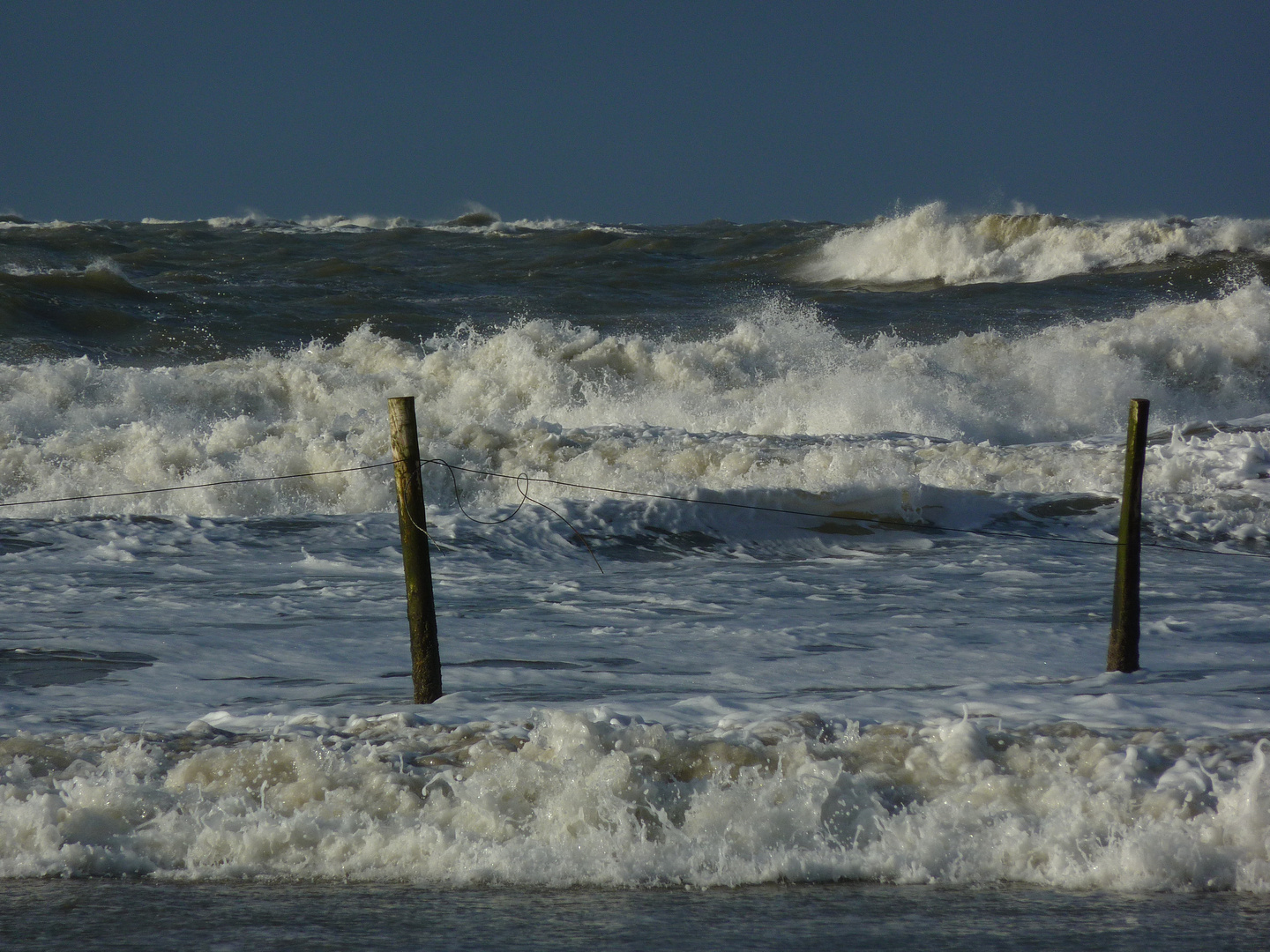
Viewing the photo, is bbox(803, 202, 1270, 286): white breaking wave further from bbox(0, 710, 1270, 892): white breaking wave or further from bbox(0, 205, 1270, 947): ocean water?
bbox(0, 710, 1270, 892): white breaking wave

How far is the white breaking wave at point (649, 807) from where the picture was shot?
3939mm

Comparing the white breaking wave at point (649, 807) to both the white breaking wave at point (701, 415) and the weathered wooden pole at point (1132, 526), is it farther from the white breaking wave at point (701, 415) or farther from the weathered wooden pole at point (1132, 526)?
the white breaking wave at point (701, 415)

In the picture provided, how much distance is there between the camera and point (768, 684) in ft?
20.0

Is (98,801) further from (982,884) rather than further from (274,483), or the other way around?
(274,483)

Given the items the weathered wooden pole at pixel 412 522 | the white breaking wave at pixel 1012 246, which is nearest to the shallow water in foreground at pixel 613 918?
the weathered wooden pole at pixel 412 522

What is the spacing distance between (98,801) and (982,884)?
2.94 m

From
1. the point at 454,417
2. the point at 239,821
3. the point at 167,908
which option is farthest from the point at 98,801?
the point at 454,417

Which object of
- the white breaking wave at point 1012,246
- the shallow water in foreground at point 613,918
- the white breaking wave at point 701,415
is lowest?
the shallow water in foreground at point 613,918

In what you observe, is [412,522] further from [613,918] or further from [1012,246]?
[1012,246]

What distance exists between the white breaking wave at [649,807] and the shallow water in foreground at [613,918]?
4.8 inches

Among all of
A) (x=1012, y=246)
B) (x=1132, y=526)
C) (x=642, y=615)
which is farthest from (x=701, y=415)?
(x=1012, y=246)

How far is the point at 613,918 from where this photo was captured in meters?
3.59

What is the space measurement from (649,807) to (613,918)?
74cm

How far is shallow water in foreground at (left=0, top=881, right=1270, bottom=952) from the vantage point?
3.40 metres
